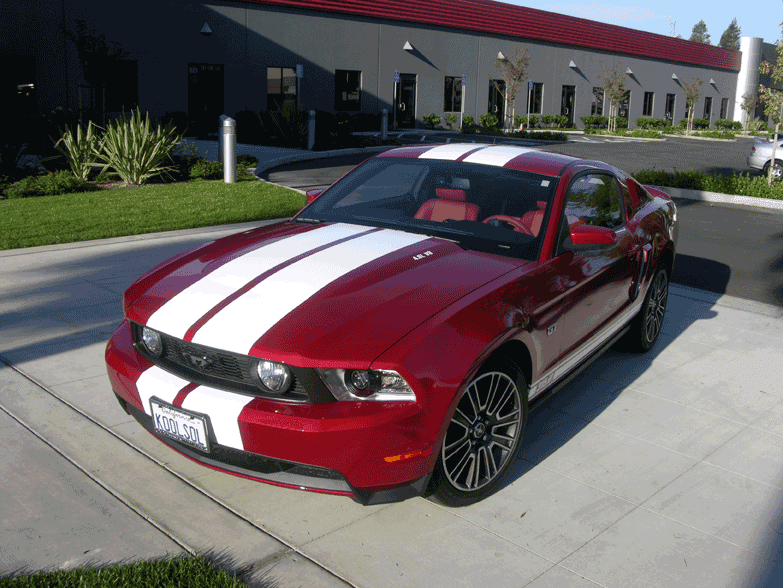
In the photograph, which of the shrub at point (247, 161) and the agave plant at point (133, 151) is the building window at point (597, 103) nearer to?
the shrub at point (247, 161)

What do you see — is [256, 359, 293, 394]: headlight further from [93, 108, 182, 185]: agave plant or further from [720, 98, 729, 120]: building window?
[720, 98, 729, 120]: building window

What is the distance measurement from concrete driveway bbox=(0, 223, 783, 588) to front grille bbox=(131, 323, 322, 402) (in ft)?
2.16

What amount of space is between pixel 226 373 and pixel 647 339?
377 centimetres

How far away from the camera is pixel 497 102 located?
40.2 metres

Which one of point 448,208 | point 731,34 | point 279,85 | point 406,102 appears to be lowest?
point 448,208

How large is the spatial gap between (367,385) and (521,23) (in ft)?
135

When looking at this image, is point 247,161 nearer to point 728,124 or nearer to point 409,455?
point 409,455

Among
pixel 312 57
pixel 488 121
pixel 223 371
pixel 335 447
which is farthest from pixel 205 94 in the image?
pixel 335 447

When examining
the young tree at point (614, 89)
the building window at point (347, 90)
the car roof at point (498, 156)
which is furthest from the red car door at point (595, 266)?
the young tree at point (614, 89)

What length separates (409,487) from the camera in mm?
3049

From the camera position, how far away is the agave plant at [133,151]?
1335 centimetres

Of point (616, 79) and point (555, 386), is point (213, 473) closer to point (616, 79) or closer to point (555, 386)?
point (555, 386)

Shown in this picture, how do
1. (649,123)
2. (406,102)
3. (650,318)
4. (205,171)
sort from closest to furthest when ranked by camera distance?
1. (650,318)
2. (205,171)
3. (406,102)
4. (649,123)

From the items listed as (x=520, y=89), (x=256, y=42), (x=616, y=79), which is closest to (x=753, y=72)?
(x=616, y=79)
